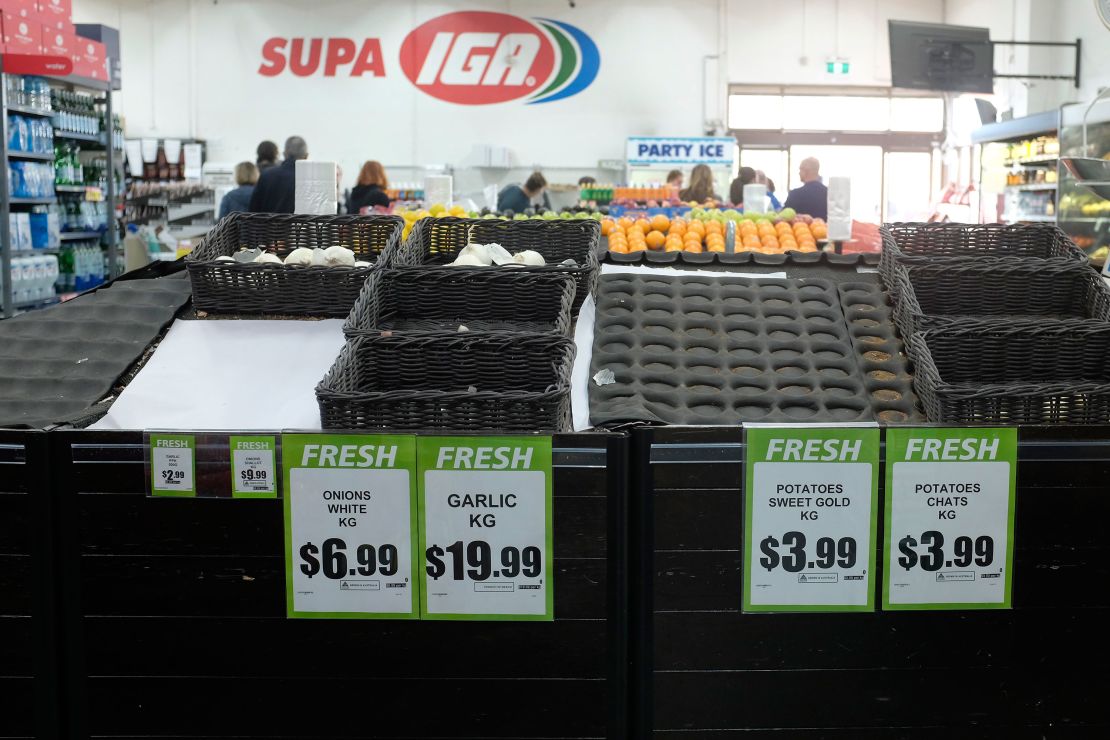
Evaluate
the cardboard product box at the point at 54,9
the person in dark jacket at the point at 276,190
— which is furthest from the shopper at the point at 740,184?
the cardboard product box at the point at 54,9

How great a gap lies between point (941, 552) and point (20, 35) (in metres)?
7.03

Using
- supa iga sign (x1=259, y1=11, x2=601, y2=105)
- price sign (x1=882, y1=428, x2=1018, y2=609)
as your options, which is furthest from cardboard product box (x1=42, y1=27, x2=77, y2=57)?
supa iga sign (x1=259, y1=11, x2=601, y2=105)

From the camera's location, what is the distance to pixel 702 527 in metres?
1.62

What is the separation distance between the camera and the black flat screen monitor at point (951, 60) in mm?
10797

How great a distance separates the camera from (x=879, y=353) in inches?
81.9

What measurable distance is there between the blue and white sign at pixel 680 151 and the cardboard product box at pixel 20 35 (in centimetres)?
694

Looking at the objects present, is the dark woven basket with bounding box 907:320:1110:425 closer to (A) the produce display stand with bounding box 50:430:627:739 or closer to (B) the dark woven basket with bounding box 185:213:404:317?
(A) the produce display stand with bounding box 50:430:627:739

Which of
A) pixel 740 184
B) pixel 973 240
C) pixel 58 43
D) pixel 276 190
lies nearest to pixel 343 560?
pixel 973 240

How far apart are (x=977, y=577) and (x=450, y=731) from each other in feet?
2.70

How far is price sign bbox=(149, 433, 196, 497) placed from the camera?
5.33 feet

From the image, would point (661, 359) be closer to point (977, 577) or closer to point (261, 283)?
point (977, 577)

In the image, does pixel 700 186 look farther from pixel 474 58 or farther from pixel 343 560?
pixel 343 560

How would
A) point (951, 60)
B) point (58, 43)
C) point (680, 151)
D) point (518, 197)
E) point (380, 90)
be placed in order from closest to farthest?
point (58, 43) → point (518, 197) → point (951, 60) → point (680, 151) → point (380, 90)

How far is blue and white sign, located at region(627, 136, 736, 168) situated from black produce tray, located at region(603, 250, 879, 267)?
1003 cm
